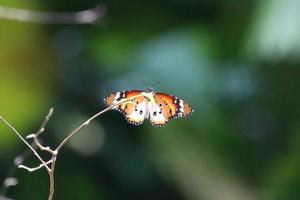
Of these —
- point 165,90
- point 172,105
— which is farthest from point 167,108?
point 165,90

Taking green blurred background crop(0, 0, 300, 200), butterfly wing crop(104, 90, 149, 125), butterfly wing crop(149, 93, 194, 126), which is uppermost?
green blurred background crop(0, 0, 300, 200)

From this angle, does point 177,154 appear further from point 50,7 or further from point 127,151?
point 50,7

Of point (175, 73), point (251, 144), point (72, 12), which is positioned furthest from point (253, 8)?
point (72, 12)

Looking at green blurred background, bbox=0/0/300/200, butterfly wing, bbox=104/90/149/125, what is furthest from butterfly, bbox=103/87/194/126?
green blurred background, bbox=0/0/300/200

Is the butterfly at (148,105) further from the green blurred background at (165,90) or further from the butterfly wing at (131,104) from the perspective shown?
the green blurred background at (165,90)

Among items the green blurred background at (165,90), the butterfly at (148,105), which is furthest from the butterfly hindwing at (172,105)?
the green blurred background at (165,90)

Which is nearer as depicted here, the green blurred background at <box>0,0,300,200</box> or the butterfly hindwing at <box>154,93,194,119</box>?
the butterfly hindwing at <box>154,93,194,119</box>

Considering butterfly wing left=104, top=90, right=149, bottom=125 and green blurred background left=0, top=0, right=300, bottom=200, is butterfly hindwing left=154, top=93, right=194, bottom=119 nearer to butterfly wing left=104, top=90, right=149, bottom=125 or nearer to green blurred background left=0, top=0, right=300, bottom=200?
butterfly wing left=104, top=90, right=149, bottom=125
